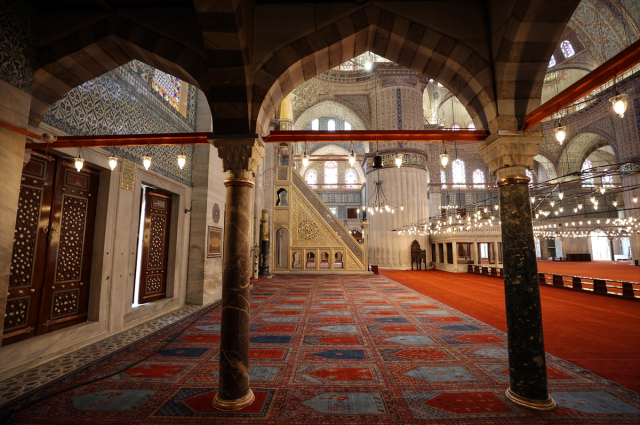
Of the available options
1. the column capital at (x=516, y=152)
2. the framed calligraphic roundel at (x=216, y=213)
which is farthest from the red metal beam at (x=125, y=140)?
the framed calligraphic roundel at (x=216, y=213)

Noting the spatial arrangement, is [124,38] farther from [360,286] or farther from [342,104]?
[342,104]

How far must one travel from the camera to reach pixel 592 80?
7.09 feet

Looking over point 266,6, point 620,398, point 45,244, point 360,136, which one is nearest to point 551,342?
point 620,398

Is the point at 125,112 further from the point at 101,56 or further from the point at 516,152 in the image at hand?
the point at 516,152

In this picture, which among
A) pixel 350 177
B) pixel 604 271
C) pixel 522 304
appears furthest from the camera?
pixel 350 177

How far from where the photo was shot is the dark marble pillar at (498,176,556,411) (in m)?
2.39

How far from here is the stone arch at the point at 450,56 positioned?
8.52 feet

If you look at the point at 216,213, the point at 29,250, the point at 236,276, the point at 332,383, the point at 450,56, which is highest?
the point at 450,56

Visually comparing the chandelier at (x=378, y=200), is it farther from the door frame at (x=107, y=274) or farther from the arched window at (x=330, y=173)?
the door frame at (x=107, y=274)

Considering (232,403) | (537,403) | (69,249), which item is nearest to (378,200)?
(69,249)

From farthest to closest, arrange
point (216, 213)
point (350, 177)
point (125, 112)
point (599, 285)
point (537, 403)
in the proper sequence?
point (350, 177) → point (599, 285) → point (216, 213) → point (125, 112) → point (537, 403)

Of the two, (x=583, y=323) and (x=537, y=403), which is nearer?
(x=537, y=403)

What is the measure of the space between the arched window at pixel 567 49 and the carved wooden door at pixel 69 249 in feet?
64.4

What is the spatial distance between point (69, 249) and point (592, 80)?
5.49 metres
